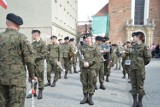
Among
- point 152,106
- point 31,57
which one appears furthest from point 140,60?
point 31,57

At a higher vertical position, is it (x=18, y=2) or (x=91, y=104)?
(x=18, y=2)

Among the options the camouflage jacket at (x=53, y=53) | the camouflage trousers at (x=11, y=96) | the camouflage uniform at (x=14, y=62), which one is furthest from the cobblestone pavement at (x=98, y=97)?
the camouflage uniform at (x=14, y=62)

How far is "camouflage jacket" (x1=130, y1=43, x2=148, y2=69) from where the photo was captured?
7.08m

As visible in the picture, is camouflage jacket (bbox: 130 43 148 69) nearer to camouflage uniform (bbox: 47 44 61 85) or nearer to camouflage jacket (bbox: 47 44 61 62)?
camouflage uniform (bbox: 47 44 61 85)

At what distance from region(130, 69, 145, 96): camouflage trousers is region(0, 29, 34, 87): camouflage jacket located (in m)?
3.33

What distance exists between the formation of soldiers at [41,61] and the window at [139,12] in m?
29.2

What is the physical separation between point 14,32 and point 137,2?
3952 cm

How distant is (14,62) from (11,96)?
550 millimetres

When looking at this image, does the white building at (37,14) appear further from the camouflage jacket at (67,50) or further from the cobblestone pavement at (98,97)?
the cobblestone pavement at (98,97)

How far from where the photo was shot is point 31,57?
465 cm

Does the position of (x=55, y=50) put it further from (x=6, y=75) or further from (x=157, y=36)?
(x=157, y=36)

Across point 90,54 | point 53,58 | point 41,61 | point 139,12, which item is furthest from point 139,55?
point 139,12

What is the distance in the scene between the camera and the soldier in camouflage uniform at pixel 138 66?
7047mm

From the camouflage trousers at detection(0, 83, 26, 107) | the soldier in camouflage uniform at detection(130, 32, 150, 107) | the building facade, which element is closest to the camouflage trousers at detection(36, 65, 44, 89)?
the soldier in camouflage uniform at detection(130, 32, 150, 107)
